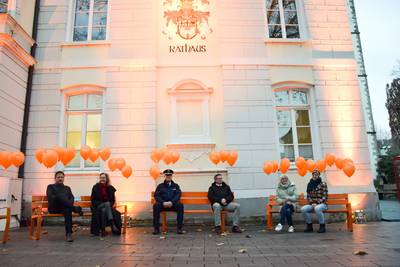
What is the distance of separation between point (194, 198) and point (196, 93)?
291cm

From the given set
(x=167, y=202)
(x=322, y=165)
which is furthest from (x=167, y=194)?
(x=322, y=165)

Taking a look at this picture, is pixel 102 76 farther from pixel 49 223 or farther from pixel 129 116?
pixel 49 223

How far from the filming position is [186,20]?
9.17 meters

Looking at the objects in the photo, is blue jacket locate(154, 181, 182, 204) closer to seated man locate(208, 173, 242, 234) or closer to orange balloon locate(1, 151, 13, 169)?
seated man locate(208, 173, 242, 234)

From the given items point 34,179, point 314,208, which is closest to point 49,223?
point 34,179

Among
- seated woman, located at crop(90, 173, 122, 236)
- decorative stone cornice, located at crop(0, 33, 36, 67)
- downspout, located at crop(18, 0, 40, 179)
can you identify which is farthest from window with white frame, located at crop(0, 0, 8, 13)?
seated woman, located at crop(90, 173, 122, 236)

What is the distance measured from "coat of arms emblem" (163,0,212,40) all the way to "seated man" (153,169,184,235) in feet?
14.0

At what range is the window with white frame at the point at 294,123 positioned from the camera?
873 cm

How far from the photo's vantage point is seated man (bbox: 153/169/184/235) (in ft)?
22.0

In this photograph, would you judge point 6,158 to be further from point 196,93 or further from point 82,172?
point 196,93

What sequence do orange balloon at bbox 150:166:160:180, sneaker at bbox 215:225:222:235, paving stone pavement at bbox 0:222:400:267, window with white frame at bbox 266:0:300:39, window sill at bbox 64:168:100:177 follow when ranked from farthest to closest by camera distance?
1. window with white frame at bbox 266:0:300:39
2. window sill at bbox 64:168:100:177
3. orange balloon at bbox 150:166:160:180
4. sneaker at bbox 215:225:222:235
5. paving stone pavement at bbox 0:222:400:267

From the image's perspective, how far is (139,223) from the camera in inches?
313

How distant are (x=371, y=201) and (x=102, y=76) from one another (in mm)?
7920

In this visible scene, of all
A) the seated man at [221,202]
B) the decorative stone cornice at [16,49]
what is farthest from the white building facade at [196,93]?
the seated man at [221,202]
